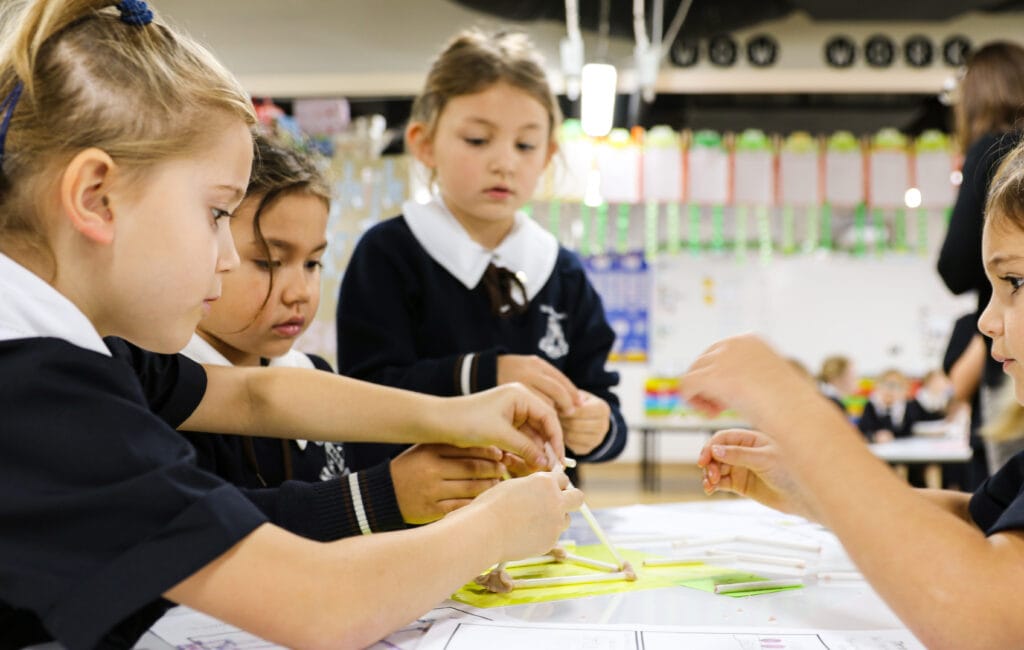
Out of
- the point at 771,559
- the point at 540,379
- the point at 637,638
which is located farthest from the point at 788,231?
the point at 637,638

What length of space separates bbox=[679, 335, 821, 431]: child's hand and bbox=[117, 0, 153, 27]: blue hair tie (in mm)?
582

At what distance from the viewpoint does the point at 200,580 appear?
2.27 feet

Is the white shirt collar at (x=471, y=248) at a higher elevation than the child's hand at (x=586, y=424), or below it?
higher

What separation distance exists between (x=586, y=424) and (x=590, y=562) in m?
0.41

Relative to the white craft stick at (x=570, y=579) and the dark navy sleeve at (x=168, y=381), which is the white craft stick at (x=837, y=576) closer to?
the white craft stick at (x=570, y=579)

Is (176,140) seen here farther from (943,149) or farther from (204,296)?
(943,149)

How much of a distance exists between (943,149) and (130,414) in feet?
25.0

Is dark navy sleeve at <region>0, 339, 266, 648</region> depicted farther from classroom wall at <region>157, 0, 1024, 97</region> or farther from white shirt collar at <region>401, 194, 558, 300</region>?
classroom wall at <region>157, 0, 1024, 97</region>

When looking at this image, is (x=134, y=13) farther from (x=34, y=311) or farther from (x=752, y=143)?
(x=752, y=143)

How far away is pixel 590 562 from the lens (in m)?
1.13

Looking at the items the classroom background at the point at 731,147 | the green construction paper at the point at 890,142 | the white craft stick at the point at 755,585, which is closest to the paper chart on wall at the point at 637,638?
the white craft stick at the point at 755,585

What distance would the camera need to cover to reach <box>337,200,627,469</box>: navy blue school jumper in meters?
1.66

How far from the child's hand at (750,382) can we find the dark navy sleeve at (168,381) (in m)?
0.58

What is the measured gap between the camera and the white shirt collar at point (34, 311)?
72cm
